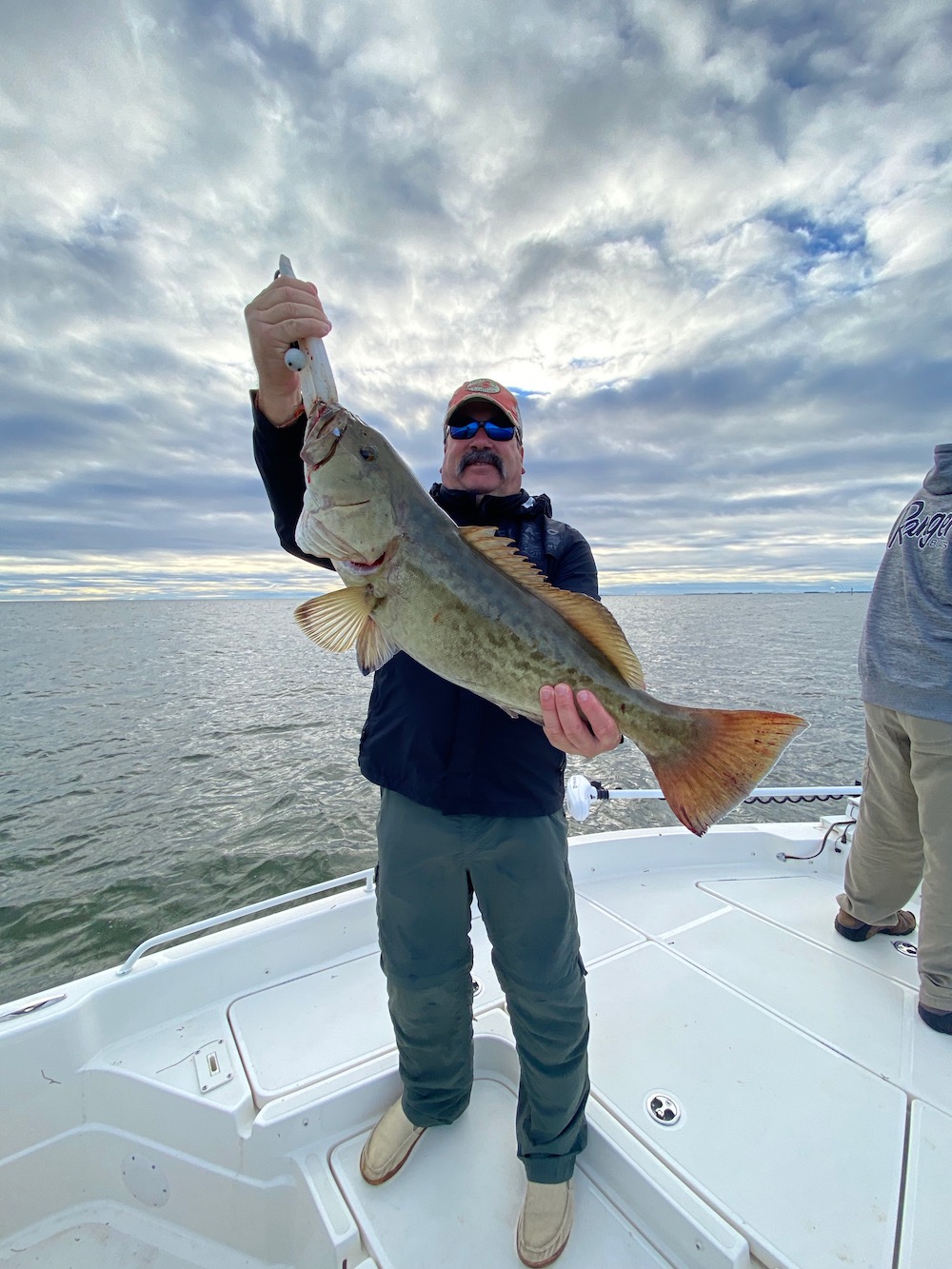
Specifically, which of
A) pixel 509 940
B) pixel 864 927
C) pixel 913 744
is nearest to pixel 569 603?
pixel 509 940

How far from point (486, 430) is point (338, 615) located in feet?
4.00

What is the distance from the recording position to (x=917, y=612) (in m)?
3.63

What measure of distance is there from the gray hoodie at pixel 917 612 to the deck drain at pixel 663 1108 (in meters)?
2.60

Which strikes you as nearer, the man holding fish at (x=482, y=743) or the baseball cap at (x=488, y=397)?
the man holding fish at (x=482, y=743)

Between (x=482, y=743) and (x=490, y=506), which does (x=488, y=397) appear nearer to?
(x=490, y=506)

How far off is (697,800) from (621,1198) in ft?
6.02

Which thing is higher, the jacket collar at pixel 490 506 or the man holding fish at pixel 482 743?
the jacket collar at pixel 490 506

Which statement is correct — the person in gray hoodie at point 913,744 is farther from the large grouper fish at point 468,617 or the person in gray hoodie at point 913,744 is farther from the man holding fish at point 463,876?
the man holding fish at point 463,876

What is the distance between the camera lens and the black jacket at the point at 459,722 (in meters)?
2.46

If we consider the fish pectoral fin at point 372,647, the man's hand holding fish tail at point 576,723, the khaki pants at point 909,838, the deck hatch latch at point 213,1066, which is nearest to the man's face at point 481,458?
the fish pectoral fin at point 372,647

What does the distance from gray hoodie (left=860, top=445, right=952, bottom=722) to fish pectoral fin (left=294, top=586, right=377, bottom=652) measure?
3.34 m

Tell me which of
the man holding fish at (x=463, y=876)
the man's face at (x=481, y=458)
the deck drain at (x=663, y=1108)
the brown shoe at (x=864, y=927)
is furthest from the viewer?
the brown shoe at (x=864, y=927)

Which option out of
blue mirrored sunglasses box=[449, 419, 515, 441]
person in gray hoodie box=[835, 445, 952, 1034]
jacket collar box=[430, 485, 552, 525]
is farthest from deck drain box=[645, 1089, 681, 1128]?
blue mirrored sunglasses box=[449, 419, 515, 441]

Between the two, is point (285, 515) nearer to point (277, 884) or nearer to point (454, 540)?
point (454, 540)
